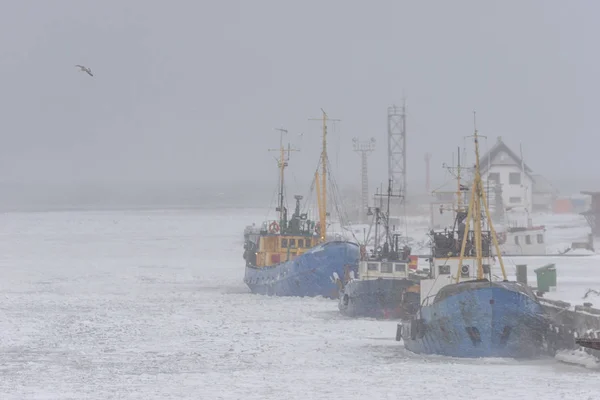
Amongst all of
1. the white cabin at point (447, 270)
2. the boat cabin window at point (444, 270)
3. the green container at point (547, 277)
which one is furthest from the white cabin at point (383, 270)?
the boat cabin window at point (444, 270)

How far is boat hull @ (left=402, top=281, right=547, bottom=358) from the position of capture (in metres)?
35.2

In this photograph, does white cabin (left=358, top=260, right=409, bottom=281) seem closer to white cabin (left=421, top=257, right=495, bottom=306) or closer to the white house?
white cabin (left=421, top=257, right=495, bottom=306)

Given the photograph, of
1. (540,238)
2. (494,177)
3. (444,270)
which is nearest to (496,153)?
(494,177)

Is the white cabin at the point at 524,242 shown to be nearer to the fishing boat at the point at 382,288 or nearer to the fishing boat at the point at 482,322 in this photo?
the fishing boat at the point at 382,288

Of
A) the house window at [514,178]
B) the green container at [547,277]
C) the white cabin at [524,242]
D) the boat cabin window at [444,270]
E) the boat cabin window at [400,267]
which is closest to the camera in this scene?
the boat cabin window at [444,270]

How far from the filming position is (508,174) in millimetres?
106938

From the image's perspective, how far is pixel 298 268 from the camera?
2350 inches

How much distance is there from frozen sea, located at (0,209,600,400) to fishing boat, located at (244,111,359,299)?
1.33 meters

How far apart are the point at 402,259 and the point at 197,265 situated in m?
36.0

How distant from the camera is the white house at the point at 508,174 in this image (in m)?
106

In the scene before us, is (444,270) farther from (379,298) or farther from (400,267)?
(400,267)

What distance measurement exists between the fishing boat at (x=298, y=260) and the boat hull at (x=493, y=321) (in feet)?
71.0

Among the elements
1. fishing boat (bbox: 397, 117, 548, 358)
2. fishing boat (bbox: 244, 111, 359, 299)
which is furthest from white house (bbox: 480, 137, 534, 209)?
fishing boat (bbox: 397, 117, 548, 358)

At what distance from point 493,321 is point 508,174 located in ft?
239
